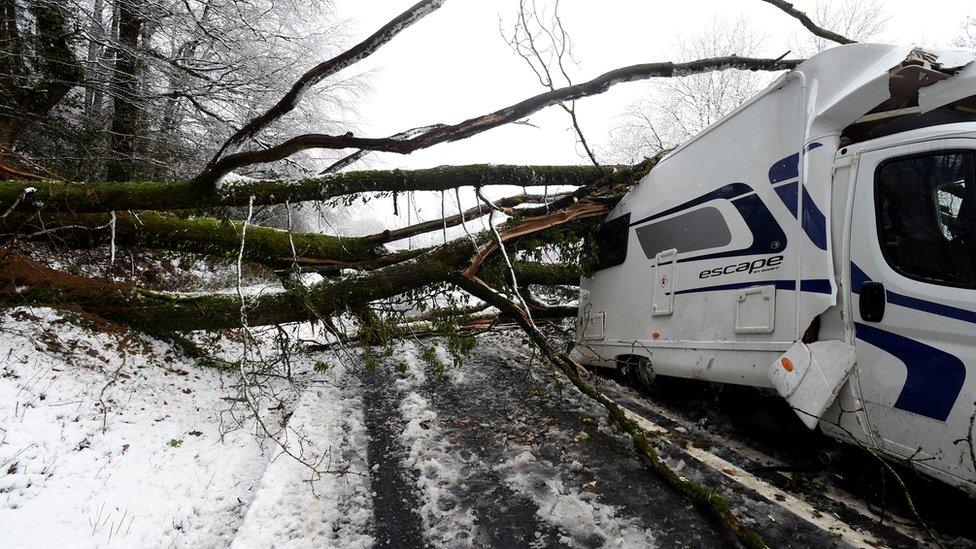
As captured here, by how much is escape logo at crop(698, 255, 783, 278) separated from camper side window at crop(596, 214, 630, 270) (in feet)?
4.80

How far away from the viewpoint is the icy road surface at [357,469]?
2760 mm

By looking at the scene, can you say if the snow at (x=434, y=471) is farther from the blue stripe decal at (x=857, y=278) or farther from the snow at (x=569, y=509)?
the blue stripe decal at (x=857, y=278)

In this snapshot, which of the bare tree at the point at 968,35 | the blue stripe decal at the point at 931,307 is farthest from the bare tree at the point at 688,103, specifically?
the blue stripe decal at the point at 931,307

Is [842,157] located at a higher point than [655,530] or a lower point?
higher

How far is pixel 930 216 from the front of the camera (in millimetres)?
2740

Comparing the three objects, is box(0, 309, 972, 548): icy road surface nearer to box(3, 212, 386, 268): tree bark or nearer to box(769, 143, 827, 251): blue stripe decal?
box(3, 212, 386, 268): tree bark

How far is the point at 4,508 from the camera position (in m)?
2.57

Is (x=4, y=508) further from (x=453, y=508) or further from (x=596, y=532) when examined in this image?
(x=596, y=532)

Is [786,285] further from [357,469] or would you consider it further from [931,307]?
[357,469]

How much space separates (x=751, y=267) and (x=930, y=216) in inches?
44.0

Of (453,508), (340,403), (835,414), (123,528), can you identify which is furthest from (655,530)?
(340,403)

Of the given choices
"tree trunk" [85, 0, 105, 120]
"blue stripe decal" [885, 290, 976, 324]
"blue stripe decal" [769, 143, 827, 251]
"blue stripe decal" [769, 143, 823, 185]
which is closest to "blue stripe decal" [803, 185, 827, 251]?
"blue stripe decal" [769, 143, 827, 251]

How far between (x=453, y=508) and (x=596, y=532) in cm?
96

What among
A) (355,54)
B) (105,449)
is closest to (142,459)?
(105,449)
